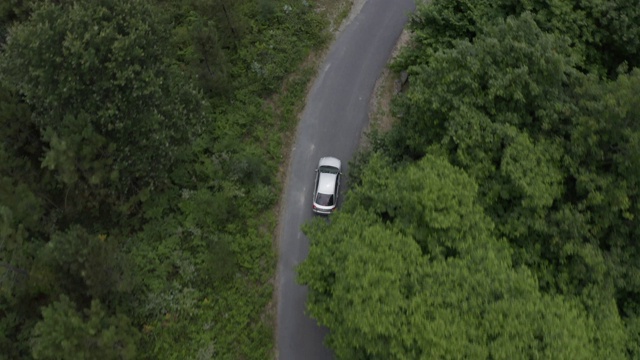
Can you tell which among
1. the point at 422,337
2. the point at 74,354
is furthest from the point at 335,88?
the point at 74,354

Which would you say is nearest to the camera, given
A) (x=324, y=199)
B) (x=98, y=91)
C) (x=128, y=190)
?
(x=98, y=91)

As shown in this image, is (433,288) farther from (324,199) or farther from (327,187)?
(327,187)

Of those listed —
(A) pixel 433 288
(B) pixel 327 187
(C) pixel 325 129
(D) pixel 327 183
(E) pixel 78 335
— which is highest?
(A) pixel 433 288

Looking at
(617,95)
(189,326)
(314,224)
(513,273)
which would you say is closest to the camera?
(513,273)

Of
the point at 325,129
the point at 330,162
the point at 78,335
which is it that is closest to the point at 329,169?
the point at 330,162

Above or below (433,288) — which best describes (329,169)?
below

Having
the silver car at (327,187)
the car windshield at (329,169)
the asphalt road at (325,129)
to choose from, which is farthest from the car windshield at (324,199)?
the car windshield at (329,169)

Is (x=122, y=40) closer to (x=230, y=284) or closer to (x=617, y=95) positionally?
(x=230, y=284)

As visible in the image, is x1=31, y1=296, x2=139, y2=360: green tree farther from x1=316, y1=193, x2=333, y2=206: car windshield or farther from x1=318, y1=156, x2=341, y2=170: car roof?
x1=318, y1=156, x2=341, y2=170: car roof
